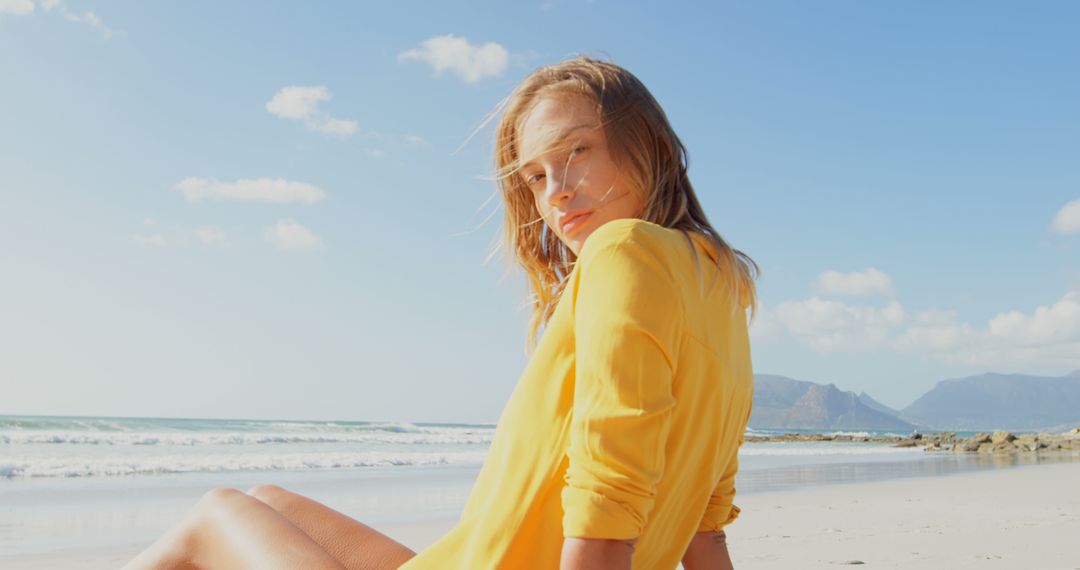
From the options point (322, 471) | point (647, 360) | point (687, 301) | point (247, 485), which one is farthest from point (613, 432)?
point (322, 471)

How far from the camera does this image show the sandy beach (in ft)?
16.9

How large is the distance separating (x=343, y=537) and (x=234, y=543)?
0.90ft

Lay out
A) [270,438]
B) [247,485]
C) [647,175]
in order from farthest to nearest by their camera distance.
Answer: [270,438] < [247,485] < [647,175]

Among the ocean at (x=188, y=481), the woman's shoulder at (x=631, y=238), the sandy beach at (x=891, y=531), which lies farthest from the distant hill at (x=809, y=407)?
the woman's shoulder at (x=631, y=238)

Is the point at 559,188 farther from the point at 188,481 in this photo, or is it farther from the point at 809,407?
the point at 809,407

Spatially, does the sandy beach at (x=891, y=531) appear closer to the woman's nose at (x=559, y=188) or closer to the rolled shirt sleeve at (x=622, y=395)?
the woman's nose at (x=559, y=188)

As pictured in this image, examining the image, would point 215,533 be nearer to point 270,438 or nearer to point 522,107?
point 522,107

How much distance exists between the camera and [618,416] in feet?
3.82

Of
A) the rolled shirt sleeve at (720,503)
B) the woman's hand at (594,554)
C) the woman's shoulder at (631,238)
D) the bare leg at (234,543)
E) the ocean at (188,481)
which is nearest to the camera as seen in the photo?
the woman's hand at (594,554)

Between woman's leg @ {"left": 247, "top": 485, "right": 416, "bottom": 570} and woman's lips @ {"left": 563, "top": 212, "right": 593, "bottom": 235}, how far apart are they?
2.42 ft

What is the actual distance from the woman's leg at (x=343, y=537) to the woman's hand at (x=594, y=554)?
73 centimetres

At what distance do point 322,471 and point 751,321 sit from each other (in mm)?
12920

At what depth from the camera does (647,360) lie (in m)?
1.19

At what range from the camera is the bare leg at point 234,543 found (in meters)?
1.68
